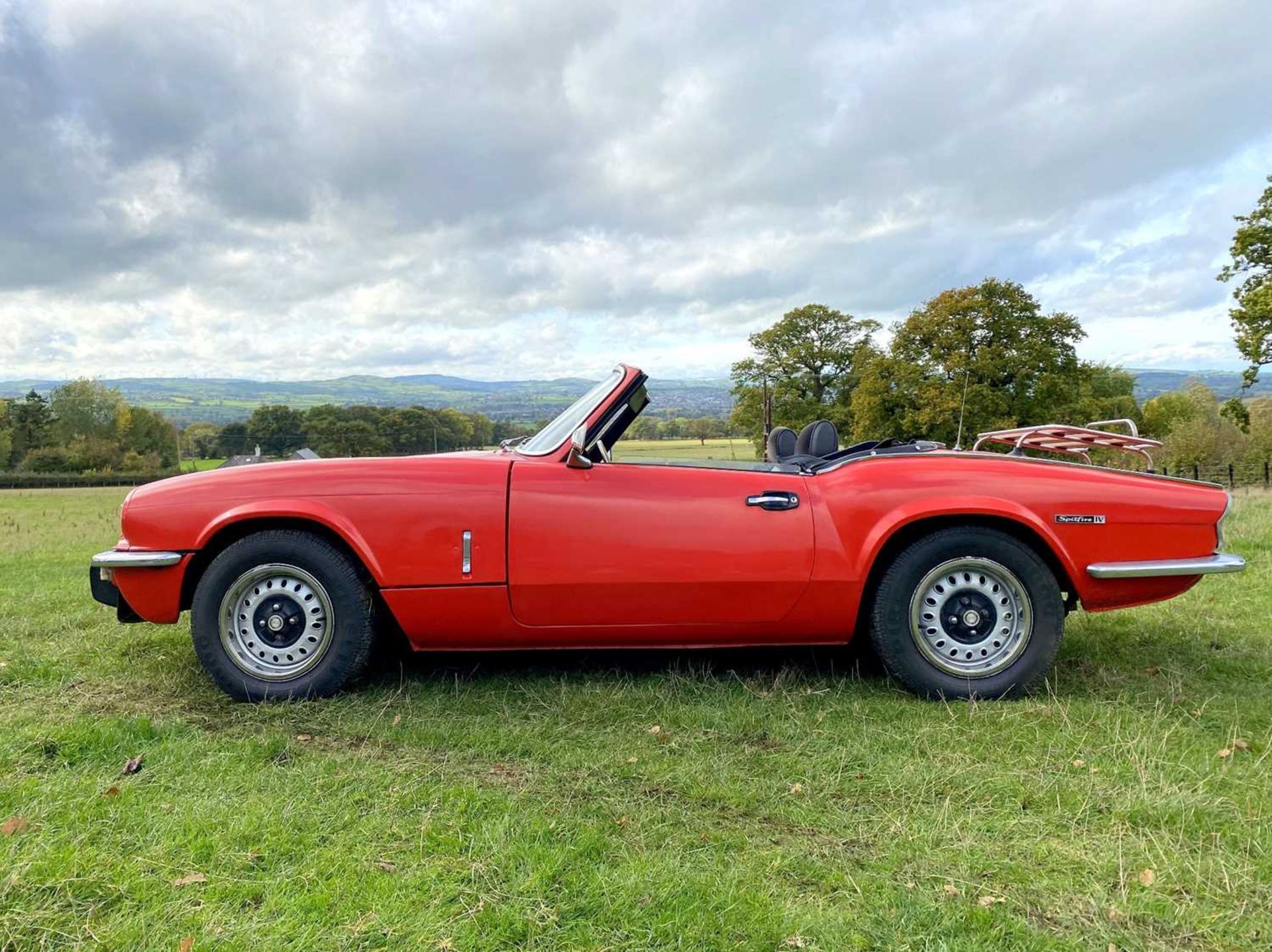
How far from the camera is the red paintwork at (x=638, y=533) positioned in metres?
3.33

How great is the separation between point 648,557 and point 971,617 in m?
1.52

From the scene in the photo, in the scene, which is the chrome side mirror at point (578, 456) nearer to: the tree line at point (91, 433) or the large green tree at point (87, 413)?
the tree line at point (91, 433)

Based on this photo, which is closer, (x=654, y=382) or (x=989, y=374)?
(x=654, y=382)

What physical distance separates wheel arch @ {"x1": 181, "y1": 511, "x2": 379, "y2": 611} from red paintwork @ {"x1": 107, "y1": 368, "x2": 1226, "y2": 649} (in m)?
0.01

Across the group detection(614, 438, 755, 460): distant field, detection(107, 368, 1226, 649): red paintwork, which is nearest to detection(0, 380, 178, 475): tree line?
detection(107, 368, 1226, 649): red paintwork

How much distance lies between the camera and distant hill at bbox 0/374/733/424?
4727mm

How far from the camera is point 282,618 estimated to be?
346 cm

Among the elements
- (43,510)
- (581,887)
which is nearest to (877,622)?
(581,887)

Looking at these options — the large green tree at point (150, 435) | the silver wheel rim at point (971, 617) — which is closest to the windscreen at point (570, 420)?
the silver wheel rim at point (971, 617)

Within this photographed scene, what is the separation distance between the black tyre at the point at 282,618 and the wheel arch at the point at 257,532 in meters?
0.03

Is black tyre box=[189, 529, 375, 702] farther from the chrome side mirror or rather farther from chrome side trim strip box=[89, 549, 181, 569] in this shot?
the chrome side mirror

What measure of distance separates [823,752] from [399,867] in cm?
158

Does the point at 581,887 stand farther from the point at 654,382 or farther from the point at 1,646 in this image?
the point at 1,646

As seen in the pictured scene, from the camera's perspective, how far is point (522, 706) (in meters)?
3.38
